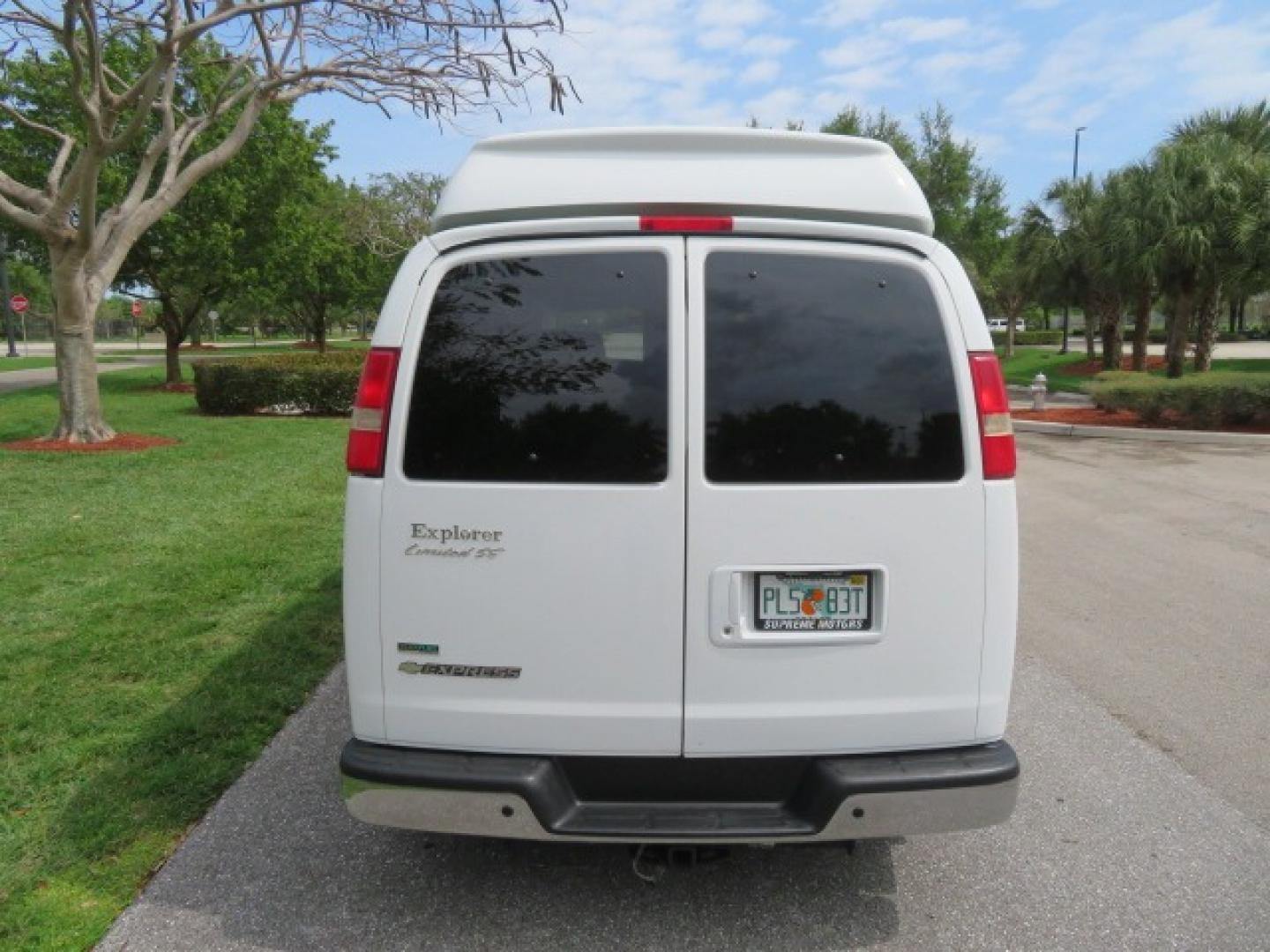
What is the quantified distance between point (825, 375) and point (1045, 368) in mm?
35486

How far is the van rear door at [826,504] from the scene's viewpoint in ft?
8.19

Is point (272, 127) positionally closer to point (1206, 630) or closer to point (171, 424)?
point (171, 424)

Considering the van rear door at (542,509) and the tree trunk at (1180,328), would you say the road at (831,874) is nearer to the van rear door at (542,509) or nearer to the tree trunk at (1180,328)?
the van rear door at (542,509)

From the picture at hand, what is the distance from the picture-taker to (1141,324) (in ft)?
88.1

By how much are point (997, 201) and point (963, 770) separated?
132 ft

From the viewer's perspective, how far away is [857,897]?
2.91m

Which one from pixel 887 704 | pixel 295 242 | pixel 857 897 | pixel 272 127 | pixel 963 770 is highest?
pixel 272 127

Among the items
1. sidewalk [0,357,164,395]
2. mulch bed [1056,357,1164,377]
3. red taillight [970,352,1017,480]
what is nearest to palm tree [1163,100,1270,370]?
mulch bed [1056,357,1164,377]

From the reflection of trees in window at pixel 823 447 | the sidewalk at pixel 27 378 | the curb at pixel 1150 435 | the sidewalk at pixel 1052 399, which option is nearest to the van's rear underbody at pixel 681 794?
the reflection of trees in window at pixel 823 447

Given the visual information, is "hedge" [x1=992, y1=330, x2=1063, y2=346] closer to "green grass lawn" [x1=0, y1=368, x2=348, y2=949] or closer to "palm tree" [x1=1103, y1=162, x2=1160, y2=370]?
"palm tree" [x1=1103, y1=162, x2=1160, y2=370]

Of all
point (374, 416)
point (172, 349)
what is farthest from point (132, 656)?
point (172, 349)

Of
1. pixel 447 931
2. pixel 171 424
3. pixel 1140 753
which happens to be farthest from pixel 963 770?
pixel 171 424

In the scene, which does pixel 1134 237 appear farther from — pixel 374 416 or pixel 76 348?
pixel 374 416

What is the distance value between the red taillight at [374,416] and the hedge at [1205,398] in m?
16.4
